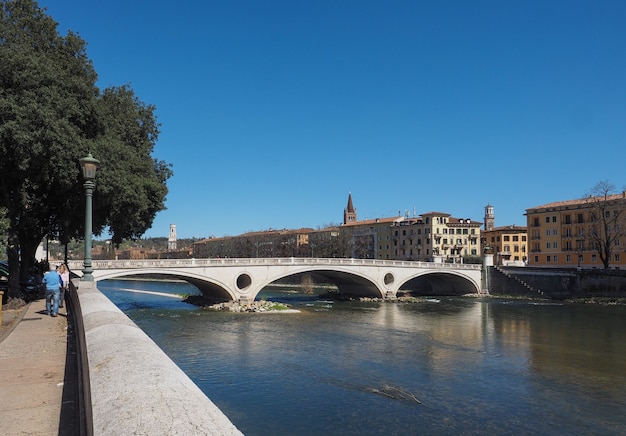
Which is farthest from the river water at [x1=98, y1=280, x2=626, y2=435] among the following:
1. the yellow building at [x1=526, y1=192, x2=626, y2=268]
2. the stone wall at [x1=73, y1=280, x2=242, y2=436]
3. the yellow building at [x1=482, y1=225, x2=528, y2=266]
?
the yellow building at [x1=482, y1=225, x2=528, y2=266]

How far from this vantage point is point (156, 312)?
42.5 metres

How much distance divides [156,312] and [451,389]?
30448 mm

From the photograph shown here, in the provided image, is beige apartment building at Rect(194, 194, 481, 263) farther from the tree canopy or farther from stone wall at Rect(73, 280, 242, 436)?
stone wall at Rect(73, 280, 242, 436)

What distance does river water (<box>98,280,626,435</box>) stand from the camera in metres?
14.6

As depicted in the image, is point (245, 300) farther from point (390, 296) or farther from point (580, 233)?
point (580, 233)

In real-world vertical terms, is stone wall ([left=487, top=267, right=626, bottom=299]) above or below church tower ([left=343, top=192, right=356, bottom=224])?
below

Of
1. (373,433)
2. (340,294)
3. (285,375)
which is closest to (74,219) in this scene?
(285,375)

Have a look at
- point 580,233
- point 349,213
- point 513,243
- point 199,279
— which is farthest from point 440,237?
point 199,279

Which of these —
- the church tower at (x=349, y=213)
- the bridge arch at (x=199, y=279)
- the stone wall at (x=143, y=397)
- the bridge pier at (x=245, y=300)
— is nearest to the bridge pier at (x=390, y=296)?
the bridge pier at (x=245, y=300)

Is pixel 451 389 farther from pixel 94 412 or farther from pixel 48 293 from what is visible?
pixel 94 412

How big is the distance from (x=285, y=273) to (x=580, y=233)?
3970cm

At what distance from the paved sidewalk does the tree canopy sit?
10009 millimetres

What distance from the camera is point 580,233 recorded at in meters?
65.3

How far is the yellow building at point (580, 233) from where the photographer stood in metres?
59.2
